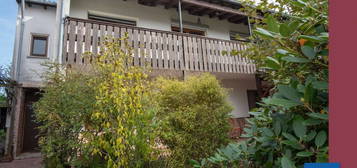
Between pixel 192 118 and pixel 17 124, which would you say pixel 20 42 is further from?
pixel 192 118

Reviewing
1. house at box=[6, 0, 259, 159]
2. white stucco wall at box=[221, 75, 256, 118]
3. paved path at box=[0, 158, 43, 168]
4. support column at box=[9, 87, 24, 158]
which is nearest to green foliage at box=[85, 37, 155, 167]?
house at box=[6, 0, 259, 159]

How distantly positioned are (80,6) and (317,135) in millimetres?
8015

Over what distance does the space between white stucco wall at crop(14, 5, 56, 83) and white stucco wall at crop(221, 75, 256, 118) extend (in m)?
7.86

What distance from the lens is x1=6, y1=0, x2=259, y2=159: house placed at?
5.63 m

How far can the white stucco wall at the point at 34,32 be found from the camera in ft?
24.7

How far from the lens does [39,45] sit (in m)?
8.27

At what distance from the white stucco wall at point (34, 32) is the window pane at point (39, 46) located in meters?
0.23

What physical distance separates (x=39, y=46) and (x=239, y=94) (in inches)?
366

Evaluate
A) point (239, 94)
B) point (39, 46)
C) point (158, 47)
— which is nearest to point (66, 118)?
point (158, 47)

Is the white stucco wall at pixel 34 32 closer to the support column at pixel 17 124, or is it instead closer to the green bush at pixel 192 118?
the support column at pixel 17 124

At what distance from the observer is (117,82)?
102 inches

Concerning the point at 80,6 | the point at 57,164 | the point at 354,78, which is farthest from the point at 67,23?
the point at 354,78

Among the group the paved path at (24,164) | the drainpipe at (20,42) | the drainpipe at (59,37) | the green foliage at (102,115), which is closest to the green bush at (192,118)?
the green foliage at (102,115)

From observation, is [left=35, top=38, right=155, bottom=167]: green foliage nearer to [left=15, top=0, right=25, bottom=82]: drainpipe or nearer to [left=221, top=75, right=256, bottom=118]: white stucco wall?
[left=15, top=0, right=25, bottom=82]: drainpipe
